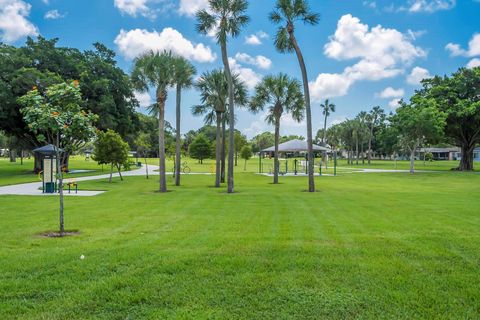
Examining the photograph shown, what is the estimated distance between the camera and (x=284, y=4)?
17078 mm

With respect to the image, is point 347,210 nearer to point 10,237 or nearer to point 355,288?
point 355,288

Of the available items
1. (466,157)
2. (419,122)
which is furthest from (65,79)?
(466,157)

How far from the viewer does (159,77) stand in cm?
1778

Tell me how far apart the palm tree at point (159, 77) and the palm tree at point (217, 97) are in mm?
3182

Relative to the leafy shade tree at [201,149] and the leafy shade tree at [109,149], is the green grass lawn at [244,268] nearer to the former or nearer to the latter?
the leafy shade tree at [109,149]

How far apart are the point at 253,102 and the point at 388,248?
57.9 feet

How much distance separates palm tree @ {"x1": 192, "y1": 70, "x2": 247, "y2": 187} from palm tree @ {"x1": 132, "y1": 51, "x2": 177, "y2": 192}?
318 cm

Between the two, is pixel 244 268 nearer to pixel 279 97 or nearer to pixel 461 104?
pixel 279 97

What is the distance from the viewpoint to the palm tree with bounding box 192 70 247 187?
68.2 feet


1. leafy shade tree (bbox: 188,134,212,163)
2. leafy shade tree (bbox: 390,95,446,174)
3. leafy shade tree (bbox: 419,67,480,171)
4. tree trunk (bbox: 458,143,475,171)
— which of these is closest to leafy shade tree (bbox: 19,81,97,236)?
leafy shade tree (bbox: 390,95,446,174)

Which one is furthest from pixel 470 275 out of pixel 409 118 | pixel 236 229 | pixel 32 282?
pixel 409 118

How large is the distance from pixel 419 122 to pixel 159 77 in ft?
78.6

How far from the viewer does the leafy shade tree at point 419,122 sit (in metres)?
31.8

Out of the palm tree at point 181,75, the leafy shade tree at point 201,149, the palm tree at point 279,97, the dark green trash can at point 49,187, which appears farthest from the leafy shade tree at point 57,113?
the leafy shade tree at point 201,149
